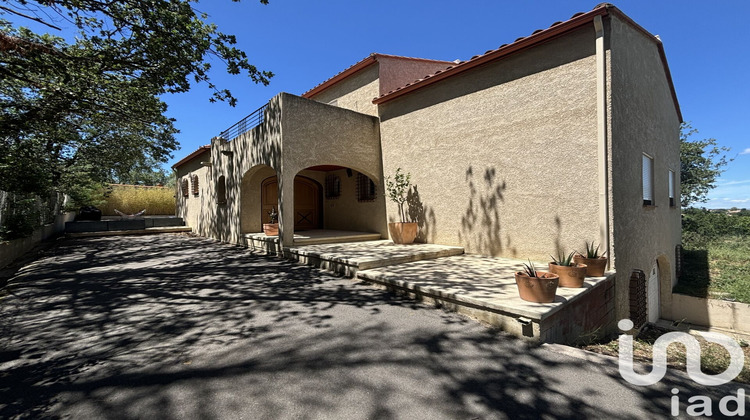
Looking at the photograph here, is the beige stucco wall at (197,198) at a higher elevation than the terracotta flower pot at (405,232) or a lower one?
higher

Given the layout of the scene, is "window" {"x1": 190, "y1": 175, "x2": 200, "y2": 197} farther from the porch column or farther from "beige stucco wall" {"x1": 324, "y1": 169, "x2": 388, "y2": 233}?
the porch column

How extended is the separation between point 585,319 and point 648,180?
521 cm

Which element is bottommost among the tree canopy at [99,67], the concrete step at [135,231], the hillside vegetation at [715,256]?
the hillside vegetation at [715,256]

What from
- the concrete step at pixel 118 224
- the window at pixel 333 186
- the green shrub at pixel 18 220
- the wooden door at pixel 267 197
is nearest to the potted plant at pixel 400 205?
the window at pixel 333 186

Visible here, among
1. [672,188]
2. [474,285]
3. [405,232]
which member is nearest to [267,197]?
[405,232]

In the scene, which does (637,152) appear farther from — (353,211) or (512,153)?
(353,211)

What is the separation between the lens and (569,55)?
5.79m

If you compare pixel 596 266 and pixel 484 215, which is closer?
pixel 596 266

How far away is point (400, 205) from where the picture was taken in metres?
9.09

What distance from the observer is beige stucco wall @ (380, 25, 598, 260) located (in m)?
5.69

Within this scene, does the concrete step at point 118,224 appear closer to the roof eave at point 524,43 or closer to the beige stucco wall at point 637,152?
the roof eave at point 524,43

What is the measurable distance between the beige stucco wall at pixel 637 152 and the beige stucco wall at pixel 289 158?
5856 mm

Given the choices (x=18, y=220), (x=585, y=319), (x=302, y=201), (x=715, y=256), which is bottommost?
(x=715, y=256)

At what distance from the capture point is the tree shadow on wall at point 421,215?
834 centimetres
